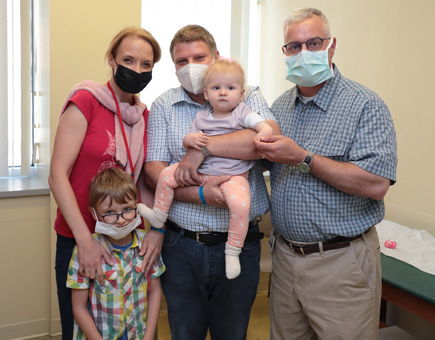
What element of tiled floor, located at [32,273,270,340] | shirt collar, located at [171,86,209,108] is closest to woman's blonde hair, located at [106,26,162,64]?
shirt collar, located at [171,86,209,108]

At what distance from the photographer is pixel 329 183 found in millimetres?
1553

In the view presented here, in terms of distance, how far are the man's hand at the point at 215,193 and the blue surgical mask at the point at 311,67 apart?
19.0 inches

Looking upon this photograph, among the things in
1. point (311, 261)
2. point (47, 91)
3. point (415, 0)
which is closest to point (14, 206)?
point (47, 91)

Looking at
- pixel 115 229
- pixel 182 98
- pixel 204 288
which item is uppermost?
pixel 182 98

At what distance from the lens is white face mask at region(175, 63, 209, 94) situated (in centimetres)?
168

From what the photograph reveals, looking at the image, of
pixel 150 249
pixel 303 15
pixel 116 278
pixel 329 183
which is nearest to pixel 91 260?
pixel 116 278

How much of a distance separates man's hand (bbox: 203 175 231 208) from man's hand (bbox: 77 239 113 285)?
1.51 ft

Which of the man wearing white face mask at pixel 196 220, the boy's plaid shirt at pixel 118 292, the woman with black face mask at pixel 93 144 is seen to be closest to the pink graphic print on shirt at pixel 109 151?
the woman with black face mask at pixel 93 144

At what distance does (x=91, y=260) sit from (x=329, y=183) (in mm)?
926

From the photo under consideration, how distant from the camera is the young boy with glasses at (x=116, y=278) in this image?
1610mm

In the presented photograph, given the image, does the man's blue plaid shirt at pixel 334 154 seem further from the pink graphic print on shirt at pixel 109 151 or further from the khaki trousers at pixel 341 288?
the pink graphic print on shirt at pixel 109 151

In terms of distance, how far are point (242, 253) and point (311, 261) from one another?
27 centimetres

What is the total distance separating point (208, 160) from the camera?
1681 mm

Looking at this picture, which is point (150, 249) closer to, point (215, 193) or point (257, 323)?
point (215, 193)
